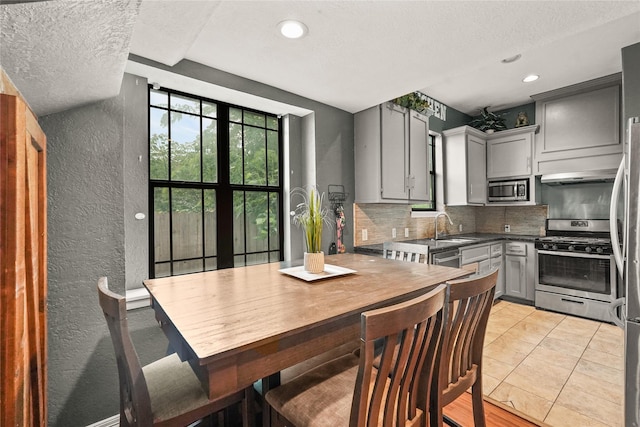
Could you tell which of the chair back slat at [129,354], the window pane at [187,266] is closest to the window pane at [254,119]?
the window pane at [187,266]

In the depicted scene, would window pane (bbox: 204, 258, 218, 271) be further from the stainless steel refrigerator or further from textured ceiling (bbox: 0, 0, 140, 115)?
the stainless steel refrigerator

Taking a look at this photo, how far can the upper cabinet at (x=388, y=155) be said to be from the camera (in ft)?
10.2

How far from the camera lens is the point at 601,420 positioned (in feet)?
5.93

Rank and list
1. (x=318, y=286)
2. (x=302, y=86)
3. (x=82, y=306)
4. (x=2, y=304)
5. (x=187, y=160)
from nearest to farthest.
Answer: (x=2, y=304)
(x=318, y=286)
(x=82, y=306)
(x=187, y=160)
(x=302, y=86)

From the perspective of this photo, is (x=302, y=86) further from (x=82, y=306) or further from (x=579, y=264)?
(x=579, y=264)

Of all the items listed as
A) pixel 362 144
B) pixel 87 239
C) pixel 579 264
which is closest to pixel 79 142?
pixel 87 239

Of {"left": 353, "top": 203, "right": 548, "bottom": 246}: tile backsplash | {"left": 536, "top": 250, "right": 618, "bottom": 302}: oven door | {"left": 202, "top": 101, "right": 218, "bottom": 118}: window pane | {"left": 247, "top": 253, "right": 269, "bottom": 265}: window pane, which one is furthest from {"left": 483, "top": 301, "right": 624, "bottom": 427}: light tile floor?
{"left": 202, "top": 101, "right": 218, "bottom": 118}: window pane

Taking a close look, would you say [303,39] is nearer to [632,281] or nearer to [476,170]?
[632,281]

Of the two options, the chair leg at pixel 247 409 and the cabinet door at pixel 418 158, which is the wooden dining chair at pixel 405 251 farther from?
the chair leg at pixel 247 409

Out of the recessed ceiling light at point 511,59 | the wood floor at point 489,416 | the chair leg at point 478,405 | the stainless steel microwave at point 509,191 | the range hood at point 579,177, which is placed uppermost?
the recessed ceiling light at point 511,59

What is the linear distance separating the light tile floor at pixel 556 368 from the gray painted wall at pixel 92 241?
2.49 metres

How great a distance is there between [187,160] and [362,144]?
1.76m

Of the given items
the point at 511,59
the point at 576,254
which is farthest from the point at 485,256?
the point at 511,59

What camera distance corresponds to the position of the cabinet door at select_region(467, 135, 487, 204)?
4.10m
